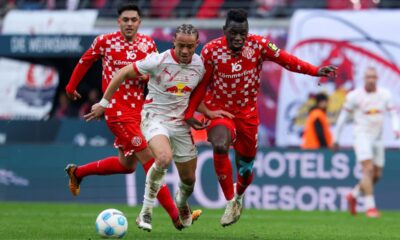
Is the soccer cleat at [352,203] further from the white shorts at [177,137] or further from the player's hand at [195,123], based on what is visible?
the player's hand at [195,123]

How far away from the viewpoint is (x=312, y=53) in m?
22.8

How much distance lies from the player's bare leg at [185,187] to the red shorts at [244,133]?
0.50 m

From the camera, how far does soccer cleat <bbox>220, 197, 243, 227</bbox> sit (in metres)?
12.7

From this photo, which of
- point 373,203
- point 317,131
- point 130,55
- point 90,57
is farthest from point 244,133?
point 317,131

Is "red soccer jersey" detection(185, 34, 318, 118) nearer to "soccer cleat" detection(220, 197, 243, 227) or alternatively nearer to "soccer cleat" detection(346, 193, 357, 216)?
"soccer cleat" detection(220, 197, 243, 227)

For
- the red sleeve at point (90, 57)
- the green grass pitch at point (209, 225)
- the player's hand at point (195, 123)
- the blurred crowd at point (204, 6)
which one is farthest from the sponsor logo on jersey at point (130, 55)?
the blurred crowd at point (204, 6)

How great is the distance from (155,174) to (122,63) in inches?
65.8

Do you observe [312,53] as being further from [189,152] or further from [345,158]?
[189,152]

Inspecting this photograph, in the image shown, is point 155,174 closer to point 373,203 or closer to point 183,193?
point 183,193

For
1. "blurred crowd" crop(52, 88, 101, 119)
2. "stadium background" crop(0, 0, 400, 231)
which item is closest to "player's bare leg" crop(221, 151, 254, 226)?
"stadium background" crop(0, 0, 400, 231)

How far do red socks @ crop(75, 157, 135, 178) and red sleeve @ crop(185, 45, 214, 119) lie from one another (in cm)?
176

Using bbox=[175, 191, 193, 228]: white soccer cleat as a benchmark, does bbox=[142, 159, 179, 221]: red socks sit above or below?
above

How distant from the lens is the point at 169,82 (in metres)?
12.2

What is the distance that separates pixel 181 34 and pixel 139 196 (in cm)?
835
